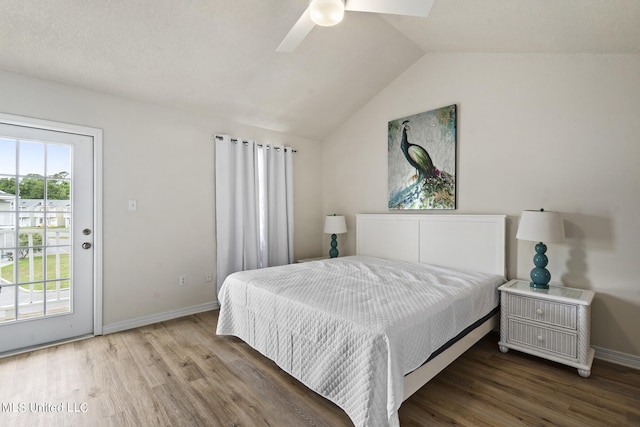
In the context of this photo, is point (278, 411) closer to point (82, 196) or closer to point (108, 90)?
point (82, 196)

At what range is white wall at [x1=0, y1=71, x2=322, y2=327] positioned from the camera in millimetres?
2674

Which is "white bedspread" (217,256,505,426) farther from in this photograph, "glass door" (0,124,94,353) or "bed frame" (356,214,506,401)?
"glass door" (0,124,94,353)

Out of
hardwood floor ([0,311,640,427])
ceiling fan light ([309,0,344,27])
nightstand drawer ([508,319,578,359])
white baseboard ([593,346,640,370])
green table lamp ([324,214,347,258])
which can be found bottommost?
hardwood floor ([0,311,640,427])

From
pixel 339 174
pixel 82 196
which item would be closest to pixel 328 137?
pixel 339 174

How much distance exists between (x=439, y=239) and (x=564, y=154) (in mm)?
1273

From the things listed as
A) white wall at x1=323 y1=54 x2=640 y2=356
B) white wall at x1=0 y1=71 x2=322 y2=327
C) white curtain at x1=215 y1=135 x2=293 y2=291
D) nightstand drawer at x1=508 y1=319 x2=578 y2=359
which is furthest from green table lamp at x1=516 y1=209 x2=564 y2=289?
white wall at x1=0 y1=71 x2=322 y2=327

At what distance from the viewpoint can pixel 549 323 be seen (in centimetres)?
223

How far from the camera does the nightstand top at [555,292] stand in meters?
2.13

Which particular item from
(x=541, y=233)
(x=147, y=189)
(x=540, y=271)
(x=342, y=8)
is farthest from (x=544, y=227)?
(x=147, y=189)

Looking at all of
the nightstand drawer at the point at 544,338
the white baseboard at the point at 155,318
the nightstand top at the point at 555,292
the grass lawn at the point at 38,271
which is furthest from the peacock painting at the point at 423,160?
the grass lawn at the point at 38,271

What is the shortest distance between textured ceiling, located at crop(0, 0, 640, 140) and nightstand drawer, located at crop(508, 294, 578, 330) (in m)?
1.89

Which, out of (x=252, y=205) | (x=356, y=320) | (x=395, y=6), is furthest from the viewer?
(x=252, y=205)

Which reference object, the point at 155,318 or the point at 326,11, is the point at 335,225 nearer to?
the point at 155,318

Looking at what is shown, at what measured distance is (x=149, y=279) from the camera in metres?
3.11
